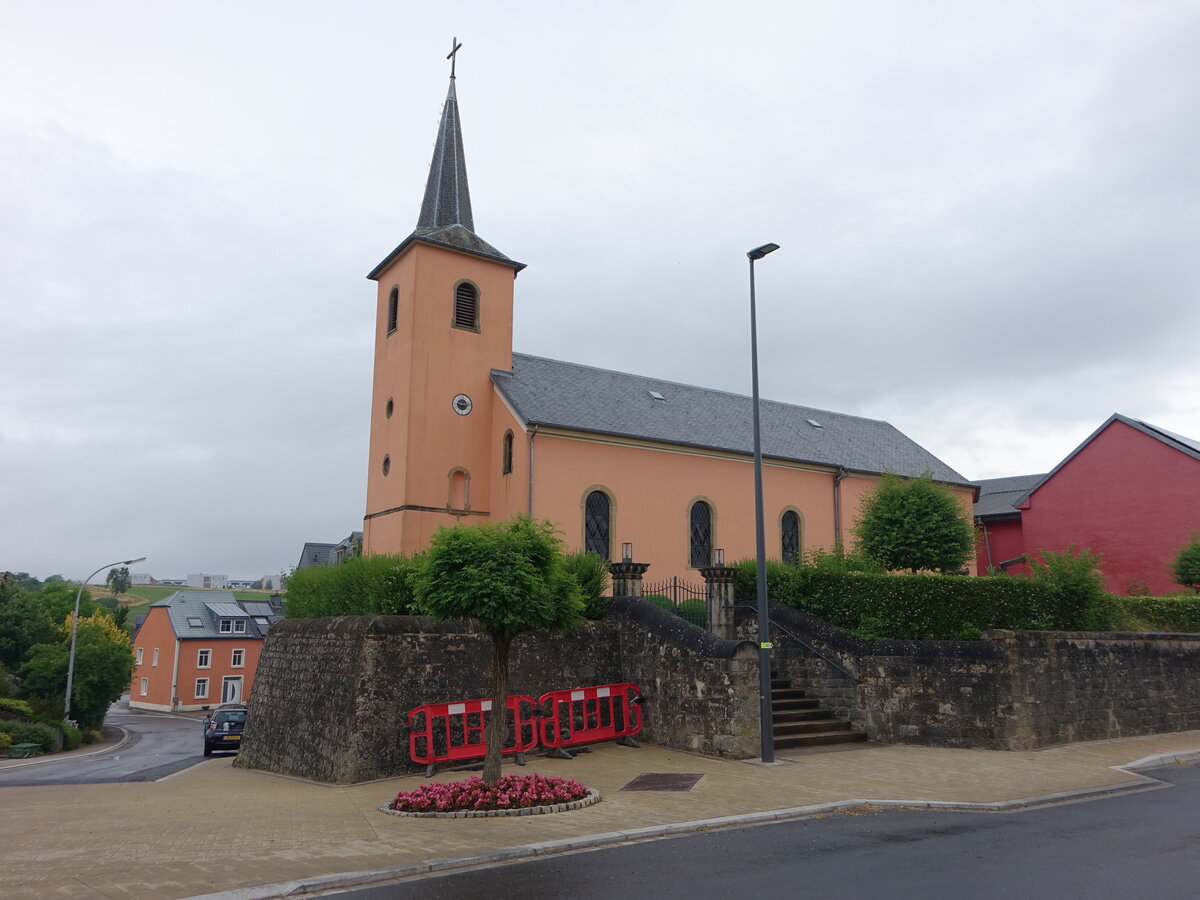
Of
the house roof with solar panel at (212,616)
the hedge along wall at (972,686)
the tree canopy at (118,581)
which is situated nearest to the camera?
the hedge along wall at (972,686)

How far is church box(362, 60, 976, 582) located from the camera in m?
24.4

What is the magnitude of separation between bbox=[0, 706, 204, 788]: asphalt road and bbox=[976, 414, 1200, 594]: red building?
2761 centimetres

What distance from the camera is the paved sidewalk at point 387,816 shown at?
741cm

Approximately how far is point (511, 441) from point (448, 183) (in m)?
9.35

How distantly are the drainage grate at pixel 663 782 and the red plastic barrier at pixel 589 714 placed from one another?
7.37ft

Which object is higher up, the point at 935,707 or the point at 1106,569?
the point at 1106,569

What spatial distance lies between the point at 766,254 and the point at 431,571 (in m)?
7.53

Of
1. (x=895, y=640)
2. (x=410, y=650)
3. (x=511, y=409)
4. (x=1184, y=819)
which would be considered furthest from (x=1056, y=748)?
(x=511, y=409)

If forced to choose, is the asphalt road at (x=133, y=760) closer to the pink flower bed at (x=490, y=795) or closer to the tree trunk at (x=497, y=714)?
the pink flower bed at (x=490, y=795)

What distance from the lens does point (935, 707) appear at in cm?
1490

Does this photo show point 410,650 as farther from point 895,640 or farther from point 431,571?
point 895,640

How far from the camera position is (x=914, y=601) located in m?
16.1

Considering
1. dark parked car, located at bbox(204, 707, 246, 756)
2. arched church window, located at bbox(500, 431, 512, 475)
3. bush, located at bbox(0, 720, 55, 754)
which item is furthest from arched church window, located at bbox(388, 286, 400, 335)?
bush, located at bbox(0, 720, 55, 754)

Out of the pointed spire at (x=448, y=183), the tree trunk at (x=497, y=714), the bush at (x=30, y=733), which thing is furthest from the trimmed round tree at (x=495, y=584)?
the bush at (x=30, y=733)
